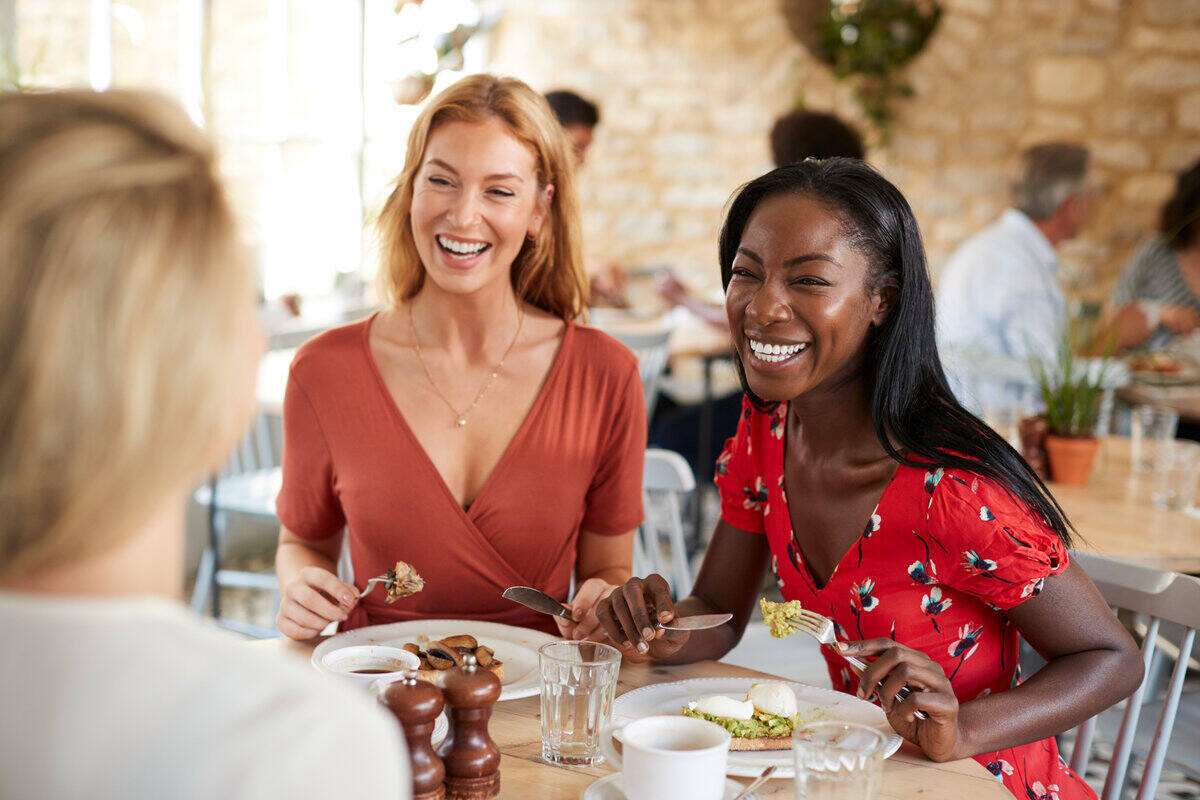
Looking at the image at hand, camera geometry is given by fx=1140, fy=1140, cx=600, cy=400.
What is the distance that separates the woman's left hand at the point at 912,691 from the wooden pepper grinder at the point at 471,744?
358 mm

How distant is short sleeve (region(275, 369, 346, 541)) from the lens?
70.9 inches

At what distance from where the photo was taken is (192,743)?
1.73 ft

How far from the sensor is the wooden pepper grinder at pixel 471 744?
0.99 m

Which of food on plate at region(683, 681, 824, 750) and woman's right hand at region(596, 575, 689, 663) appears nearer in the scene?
food on plate at region(683, 681, 824, 750)

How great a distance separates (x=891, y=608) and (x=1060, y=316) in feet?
10.5

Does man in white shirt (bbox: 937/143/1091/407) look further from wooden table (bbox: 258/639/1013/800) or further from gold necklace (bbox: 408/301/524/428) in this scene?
wooden table (bbox: 258/639/1013/800)

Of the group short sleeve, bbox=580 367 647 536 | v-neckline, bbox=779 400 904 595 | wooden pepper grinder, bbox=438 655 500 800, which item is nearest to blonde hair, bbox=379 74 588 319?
short sleeve, bbox=580 367 647 536

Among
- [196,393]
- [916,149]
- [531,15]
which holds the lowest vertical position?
[196,393]

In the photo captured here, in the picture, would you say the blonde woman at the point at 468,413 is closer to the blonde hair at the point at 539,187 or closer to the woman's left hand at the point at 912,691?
the blonde hair at the point at 539,187

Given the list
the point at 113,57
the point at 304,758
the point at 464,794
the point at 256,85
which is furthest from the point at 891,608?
the point at 256,85

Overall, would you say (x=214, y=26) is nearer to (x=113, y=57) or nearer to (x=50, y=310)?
(x=113, y=57)

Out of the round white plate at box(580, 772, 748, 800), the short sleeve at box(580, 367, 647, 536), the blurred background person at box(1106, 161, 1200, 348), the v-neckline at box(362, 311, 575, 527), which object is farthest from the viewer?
the blurred background person at box(1106, 161, 1200, 348)

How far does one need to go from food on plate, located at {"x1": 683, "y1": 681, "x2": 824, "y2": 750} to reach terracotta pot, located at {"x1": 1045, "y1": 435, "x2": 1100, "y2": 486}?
167cm

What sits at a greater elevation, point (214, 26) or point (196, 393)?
point (214, 26)
